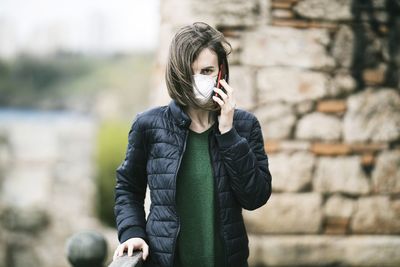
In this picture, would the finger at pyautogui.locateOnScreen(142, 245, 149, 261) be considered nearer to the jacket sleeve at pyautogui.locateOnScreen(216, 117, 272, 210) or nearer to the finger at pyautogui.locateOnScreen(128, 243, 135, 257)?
the finger at pyautogui.locateOnScreen(128, 243, 135, 257)

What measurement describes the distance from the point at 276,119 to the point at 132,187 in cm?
140

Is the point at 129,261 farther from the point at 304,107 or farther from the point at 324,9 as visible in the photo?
the point at 324,9

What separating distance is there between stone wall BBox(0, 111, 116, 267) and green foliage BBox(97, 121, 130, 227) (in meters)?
0.19

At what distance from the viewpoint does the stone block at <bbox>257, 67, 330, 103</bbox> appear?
3.09m

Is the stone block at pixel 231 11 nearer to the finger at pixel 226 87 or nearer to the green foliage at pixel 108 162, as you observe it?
the finger at pixel 226 87

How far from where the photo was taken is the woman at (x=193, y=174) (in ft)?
5.89

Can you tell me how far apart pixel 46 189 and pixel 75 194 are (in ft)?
1.53

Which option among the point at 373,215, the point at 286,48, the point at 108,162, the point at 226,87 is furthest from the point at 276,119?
the point at 108,162

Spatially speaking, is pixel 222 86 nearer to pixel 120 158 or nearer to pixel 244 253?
pixel 244 253

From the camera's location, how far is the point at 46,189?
23.8 ft

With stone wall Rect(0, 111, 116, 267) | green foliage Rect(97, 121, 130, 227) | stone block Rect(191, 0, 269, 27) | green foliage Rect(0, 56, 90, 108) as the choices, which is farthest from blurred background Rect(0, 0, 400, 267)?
green foliage Rect(0, 56, 90, 108)

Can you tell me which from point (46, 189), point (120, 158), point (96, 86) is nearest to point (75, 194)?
point (46, 189)

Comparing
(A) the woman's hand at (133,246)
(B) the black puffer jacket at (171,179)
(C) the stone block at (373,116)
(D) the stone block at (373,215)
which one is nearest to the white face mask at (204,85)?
(B) the black puffer jacket at (171,179)

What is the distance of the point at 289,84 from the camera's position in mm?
3096
